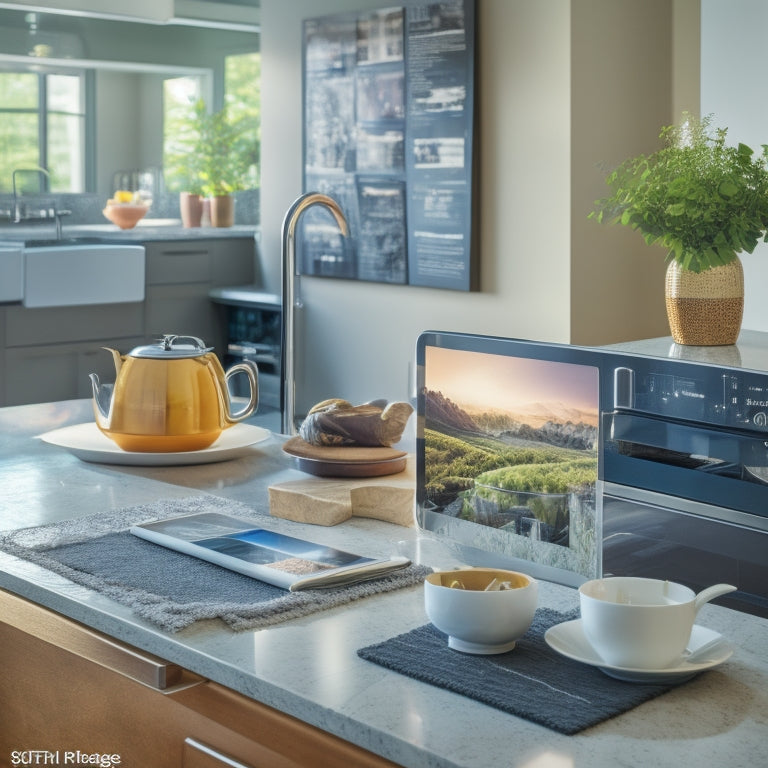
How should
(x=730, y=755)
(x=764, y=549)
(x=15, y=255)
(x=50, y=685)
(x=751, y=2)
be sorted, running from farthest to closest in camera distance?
(x=15, y=255), (x=751, y=2), (x=50, y=685), (x=764, y=549), (x=730, y=755)

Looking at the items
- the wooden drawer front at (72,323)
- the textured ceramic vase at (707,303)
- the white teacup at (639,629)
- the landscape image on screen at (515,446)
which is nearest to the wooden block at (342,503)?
the landscape image on screen at (515,446)

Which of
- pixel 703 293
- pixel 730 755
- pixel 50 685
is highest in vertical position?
pixel 703 293

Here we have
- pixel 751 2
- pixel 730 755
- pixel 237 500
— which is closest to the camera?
pixel 730 755

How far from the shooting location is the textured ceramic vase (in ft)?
5.14

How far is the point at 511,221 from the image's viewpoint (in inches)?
175

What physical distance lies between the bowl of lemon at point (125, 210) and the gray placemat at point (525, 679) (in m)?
5.13

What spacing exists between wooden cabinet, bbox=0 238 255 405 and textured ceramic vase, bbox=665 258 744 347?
13.0 feet

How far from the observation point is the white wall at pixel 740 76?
2439mm

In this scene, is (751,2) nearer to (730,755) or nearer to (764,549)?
(764,549)

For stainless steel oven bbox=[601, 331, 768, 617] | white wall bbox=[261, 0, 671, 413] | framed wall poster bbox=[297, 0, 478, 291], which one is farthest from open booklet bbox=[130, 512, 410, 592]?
framed wall poster bbox=[297, 0, 478, 291]

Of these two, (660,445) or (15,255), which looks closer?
(660,445)

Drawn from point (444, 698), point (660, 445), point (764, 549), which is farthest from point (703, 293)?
point (444, 698)

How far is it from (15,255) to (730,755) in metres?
4.59

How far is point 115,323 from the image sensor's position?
5445 millimetres
